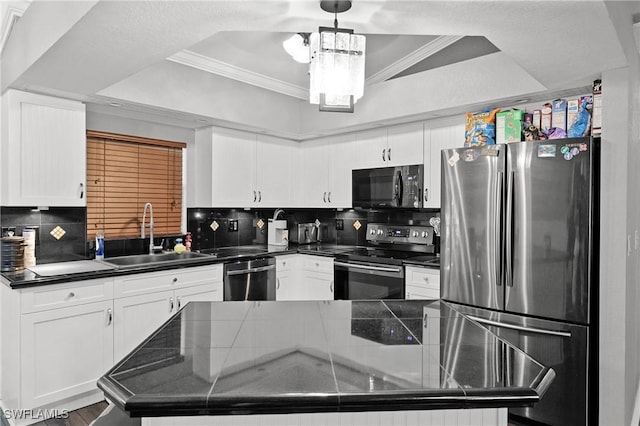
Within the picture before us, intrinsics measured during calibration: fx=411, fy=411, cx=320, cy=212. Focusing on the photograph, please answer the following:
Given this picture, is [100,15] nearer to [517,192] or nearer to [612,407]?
[517,192]

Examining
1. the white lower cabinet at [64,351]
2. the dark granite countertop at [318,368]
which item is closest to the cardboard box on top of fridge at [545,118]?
the dark granite countertop at [318,368]

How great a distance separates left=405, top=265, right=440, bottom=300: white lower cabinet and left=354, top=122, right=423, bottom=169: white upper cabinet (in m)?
0.99

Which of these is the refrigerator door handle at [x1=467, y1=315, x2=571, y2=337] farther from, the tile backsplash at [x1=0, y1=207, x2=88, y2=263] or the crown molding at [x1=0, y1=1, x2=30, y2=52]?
the crown molding at [x1=0, y1=1, x2=30, y2=52]

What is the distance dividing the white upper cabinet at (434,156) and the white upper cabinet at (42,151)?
9.11 feet

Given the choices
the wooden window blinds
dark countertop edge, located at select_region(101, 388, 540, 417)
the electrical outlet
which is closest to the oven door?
the wooden window blinds

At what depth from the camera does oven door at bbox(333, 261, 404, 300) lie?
11.4 ft

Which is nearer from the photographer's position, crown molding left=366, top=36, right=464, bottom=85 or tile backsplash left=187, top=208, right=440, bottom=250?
crown molding left=366, top=36, right=464, bottom=85

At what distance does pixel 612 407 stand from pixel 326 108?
2.31 meters

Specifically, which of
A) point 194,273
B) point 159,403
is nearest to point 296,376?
point 159,403

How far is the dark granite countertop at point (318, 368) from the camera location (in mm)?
1053

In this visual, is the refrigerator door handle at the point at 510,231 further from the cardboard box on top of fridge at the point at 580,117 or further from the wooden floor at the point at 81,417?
the wooden floor at the point at 81,417

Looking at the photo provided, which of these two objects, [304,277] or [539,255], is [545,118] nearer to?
[539,255]

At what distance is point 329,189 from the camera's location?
4.43 meters

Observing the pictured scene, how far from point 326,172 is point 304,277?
3.78 ft
